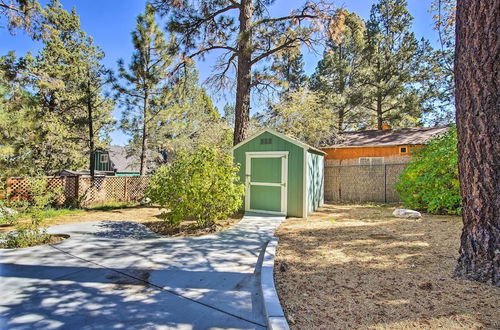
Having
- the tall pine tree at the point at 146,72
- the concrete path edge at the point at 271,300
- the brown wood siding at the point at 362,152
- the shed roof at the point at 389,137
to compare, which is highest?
the tall pine tree at the point at 146,72

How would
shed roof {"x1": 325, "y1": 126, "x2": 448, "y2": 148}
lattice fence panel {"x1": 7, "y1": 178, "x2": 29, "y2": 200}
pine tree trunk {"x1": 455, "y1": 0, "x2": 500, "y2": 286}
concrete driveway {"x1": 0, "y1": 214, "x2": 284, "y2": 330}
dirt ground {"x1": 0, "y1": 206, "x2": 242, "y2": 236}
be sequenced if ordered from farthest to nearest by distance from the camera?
shed roof {"x1": 325, "y1": 126, "x2": 448, "y2": 148}
lattice fence panel {"x1": 7, "y1": 178, "x2": 29, "y2": 200}
dirt ground {"x1": 0, "y1": 206, "x2": 242, "y2": 236}
pine tree trunk {"x1": 455, "y1": 0, "x2": 500, "y2": 286}
concrete driveway {"x1": 0, "y1": 214, "x2": 284, "y2": 330}

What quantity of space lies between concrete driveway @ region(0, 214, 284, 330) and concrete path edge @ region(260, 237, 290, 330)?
109 millimetres

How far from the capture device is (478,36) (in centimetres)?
241

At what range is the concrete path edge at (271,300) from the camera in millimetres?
1998

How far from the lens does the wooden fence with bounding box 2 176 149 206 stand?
8.31m

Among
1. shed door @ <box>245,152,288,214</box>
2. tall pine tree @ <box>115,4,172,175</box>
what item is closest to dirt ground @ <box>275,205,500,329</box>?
shed door @ <box>245,152,288,214</box>

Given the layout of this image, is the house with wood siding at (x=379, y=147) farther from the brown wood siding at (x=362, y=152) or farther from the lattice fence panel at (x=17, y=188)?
the lattice fence panel at (x=17, y=188)

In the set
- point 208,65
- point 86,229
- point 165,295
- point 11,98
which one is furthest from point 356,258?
point 11,98

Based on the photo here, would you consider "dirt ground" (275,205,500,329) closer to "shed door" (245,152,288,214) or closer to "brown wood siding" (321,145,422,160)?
"shed door" (245,152,288,214)

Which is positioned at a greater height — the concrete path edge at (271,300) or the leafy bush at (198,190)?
the leafy bush at (198,190)

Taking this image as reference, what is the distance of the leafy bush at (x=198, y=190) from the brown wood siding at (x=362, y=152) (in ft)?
26.9

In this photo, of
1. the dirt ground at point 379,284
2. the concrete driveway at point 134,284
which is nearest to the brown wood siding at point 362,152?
the dirt ground at point 379,284

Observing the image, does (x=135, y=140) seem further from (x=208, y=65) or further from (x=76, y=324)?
(x=76, y=324)

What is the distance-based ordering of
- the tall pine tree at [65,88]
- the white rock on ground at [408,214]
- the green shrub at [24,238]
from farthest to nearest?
the tall pine tree at [65,88], the white rock on ground at [408,214], the green shrub at [24,238]
